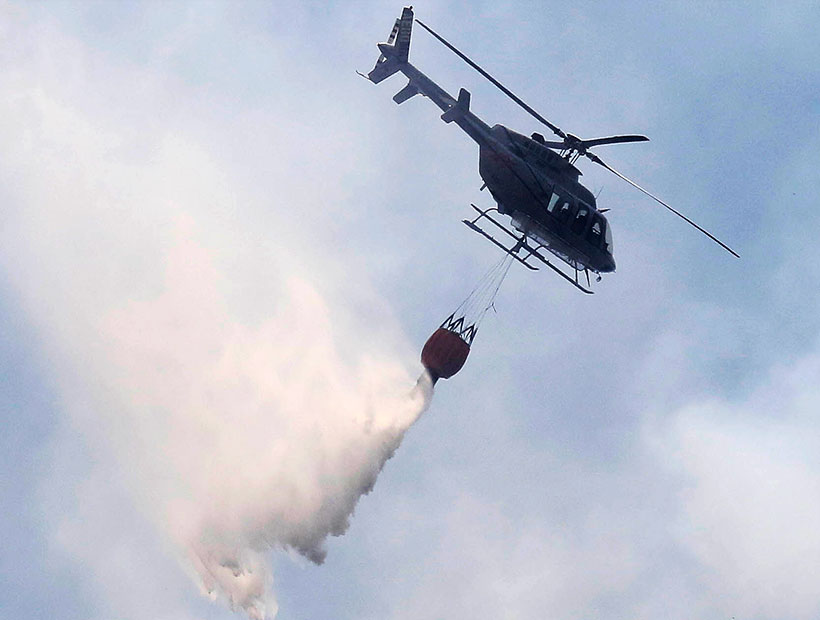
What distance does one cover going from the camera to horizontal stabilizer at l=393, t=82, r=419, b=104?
6975 cm

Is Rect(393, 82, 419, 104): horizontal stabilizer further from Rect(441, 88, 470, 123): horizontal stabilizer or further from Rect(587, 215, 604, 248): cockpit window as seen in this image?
Rect(587, 215, 604, 248): cockpit window

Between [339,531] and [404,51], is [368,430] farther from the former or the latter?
[404,51]

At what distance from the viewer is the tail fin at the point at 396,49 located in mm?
69812

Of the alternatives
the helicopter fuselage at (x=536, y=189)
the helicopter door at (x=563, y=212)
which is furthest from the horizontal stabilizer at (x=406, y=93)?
the helicopter door at (x=563, y=212)

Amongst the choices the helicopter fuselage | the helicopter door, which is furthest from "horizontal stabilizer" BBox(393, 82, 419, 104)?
the helicopter door

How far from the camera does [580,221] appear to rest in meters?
67.9

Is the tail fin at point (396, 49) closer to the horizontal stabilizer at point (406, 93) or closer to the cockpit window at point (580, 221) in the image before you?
the horizontal stabilizer at point (406, 93)

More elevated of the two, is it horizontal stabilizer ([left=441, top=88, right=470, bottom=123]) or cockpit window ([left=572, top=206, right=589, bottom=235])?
horizontal stabilizer ([left=441, top=88, right=470, bottom=123])

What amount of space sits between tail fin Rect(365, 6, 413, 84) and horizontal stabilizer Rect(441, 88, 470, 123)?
426 centimetres

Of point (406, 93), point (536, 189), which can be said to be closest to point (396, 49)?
point (406, 93)

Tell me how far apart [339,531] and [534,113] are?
22.7 metres

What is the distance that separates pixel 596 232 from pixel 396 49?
13.0 m

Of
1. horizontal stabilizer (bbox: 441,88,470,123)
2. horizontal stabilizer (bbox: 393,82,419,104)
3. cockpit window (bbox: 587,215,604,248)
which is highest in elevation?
horizontal stabilizer (bbox: 393,82,419,104)

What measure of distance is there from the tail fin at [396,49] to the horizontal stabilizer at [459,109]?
4.26 metres
